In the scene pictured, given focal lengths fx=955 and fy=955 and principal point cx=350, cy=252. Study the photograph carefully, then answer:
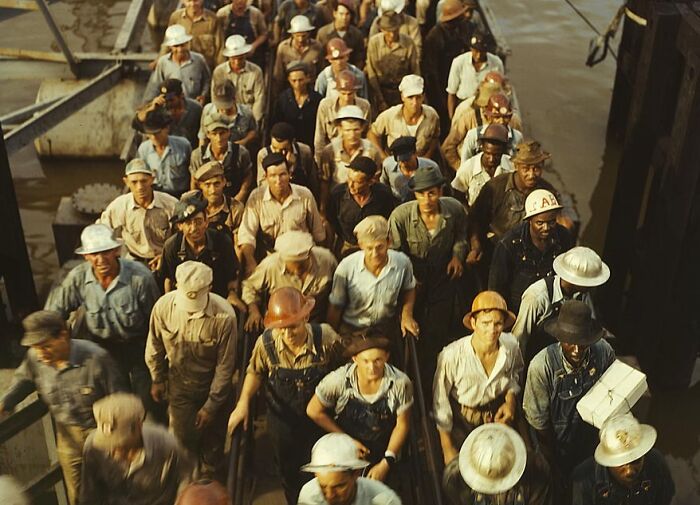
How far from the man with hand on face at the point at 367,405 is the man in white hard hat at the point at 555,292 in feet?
4.15

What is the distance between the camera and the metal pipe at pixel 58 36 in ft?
42.1

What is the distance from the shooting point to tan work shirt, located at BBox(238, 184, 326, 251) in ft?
24.5

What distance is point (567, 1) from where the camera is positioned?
20688 millimetres

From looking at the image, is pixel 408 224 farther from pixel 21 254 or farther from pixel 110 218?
pixel 21 254

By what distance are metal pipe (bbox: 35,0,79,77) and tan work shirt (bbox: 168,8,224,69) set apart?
7.53 feet

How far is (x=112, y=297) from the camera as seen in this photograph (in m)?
6.62

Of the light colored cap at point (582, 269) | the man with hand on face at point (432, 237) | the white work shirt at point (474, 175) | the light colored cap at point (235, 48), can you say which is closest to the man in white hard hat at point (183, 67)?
the light colored cap at point (235, 48)

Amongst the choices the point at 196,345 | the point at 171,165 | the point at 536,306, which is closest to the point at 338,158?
the point at 171,165

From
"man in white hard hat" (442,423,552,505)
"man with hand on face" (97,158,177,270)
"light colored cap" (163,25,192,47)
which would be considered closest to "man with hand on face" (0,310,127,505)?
"man with hand on face" (97,158,177,270)

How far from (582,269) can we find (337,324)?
1.74 meters

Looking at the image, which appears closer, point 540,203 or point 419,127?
point 540,203

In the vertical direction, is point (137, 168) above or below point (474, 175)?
above

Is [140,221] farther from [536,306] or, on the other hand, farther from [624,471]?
[624,471]

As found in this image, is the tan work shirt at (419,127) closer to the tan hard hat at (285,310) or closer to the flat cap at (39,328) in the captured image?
the tan hard hat at (285,310)
